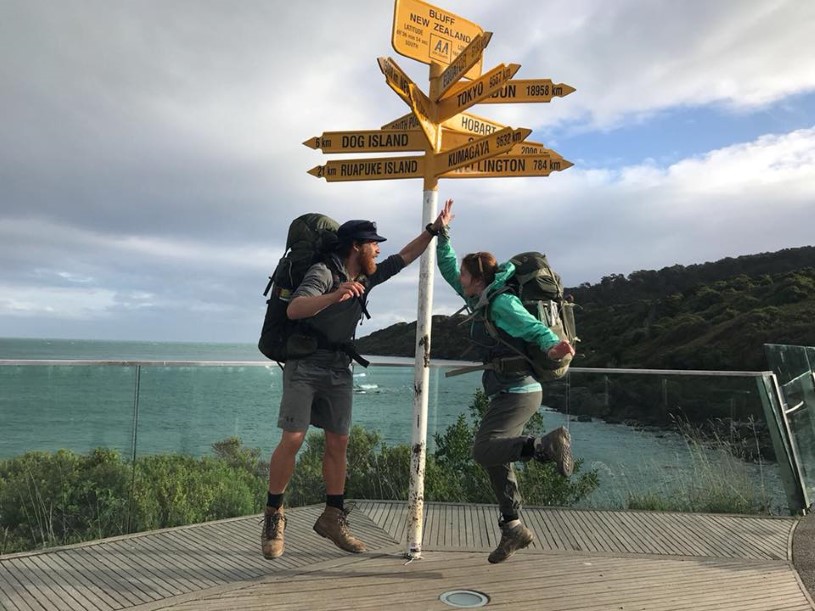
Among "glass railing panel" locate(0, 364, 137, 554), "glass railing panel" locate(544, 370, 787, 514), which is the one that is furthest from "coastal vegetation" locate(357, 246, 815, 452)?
"glass railing panel" locate(0, 364, 137, 554)

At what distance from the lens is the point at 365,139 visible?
422 centimetres

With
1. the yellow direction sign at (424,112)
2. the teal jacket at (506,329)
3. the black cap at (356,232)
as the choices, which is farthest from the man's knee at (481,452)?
the yellow direction sign at (424,112)

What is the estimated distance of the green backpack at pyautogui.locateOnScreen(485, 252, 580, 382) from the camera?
338 cm

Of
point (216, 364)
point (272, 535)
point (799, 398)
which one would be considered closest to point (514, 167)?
point (216, 364)

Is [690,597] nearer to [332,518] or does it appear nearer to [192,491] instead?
[332,518]

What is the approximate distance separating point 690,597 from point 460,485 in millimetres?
2371

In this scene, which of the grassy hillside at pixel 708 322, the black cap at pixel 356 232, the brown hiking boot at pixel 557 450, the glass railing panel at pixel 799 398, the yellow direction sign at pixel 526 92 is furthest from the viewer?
the grassy hillside at pixel 708 322

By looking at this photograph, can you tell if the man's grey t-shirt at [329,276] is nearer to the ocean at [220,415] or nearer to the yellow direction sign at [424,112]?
the yellow direction sign at [424,112]

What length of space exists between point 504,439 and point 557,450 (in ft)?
1.01

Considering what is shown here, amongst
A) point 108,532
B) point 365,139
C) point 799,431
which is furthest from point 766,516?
point 108,532

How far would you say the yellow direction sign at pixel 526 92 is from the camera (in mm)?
4129

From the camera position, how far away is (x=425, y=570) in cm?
354

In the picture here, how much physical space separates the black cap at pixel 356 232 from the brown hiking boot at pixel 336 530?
1643 mm

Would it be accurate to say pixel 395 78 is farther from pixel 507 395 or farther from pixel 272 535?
pixel 272 535
